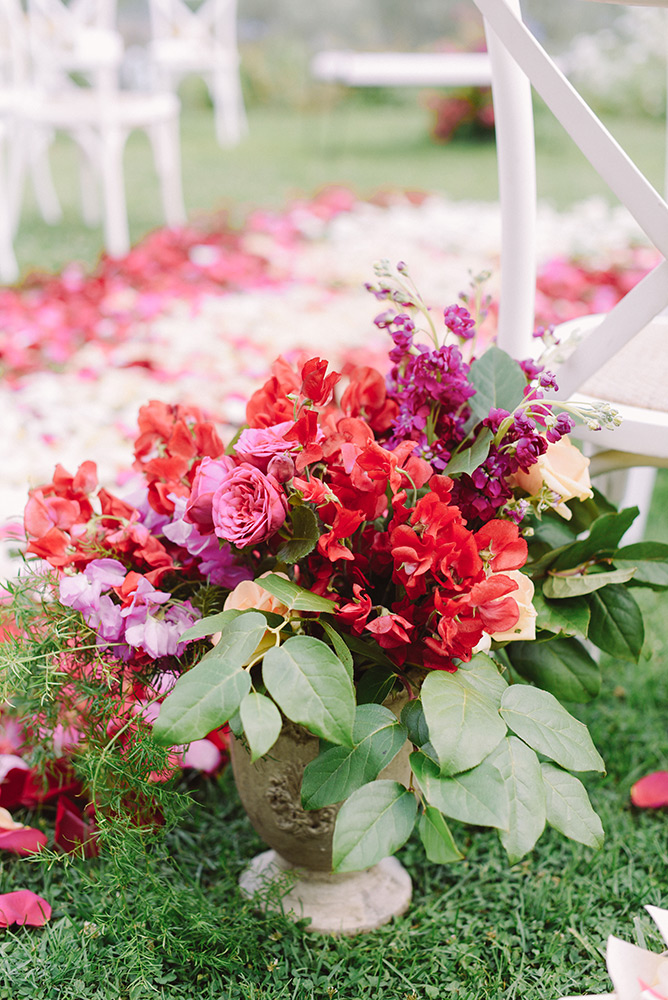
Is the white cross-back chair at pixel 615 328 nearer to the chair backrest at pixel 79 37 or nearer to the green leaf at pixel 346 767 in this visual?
the green leaf at pixel 346 767

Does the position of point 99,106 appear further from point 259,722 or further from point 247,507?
point 259,722

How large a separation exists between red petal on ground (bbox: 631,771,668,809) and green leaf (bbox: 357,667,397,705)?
1.66 feet

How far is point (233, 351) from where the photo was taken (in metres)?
2.79

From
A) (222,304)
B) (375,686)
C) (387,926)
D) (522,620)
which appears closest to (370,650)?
(375,686)

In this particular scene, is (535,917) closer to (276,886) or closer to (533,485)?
(276,886)

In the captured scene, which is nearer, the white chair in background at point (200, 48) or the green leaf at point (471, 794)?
the green leaf at point (471, 794)

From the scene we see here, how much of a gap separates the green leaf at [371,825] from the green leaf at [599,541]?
13.8 inches

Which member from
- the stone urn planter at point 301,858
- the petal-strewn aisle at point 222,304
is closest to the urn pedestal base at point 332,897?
the stone urn planter at point 301,858

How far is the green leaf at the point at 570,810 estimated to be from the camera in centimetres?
77

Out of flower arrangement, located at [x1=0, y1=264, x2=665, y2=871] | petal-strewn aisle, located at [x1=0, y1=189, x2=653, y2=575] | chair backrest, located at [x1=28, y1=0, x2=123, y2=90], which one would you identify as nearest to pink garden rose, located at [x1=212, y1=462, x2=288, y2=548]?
flower arrangement, located at [x1=0, y1=264, x2=665, y2=871]

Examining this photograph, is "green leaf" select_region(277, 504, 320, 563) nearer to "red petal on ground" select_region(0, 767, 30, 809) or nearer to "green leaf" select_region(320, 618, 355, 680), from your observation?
"green leaf" select_region(320, 618, 355, 680)

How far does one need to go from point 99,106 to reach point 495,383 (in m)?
3.71

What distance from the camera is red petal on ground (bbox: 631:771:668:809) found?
1214 mm

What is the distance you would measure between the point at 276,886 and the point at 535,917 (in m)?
0.30
